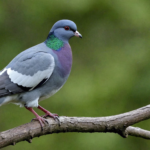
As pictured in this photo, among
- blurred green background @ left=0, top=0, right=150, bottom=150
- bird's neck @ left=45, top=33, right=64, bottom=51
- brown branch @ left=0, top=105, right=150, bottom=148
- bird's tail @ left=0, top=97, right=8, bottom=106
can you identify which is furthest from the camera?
blurred green background @ left=0, top=0, right=150, bottom=150

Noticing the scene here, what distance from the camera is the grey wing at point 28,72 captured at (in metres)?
4.25

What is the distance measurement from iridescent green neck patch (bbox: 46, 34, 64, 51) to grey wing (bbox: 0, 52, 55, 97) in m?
0.17

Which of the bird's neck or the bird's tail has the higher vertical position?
the bird's neck

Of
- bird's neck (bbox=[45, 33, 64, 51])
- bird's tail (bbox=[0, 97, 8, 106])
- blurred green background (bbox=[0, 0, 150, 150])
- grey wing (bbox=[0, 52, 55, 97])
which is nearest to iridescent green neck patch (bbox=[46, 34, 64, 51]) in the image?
bird's neck (bbox=[45, 33, 64, 51])

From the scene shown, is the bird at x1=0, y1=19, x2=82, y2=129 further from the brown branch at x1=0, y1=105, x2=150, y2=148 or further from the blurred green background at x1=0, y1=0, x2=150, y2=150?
the blurred green background at x1=0, y1=0, x2=150, y2=150

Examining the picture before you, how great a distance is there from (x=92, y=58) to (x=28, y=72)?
11.5ft

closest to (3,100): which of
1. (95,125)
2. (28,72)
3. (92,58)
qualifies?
(28,72)

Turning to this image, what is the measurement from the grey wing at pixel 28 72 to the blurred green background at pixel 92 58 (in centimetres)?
286

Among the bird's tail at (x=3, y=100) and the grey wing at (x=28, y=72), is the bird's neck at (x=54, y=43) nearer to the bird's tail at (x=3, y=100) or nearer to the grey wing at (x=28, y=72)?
the grey wing at (x=28, y=72)

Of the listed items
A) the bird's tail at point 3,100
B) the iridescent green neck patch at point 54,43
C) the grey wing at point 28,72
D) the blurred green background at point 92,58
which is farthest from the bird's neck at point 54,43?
the blurred green background at point 92,58

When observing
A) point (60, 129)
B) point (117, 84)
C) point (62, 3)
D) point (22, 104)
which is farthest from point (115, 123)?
point (62, 3)

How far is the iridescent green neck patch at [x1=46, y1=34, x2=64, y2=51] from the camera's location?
4.49 meters

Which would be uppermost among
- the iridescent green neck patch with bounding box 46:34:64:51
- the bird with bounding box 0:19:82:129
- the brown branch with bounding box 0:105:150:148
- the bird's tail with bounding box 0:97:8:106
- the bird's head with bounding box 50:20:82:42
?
the bird's head with bounding box 50:20:82:42

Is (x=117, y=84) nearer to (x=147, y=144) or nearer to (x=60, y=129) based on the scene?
(x=147, y=144)
